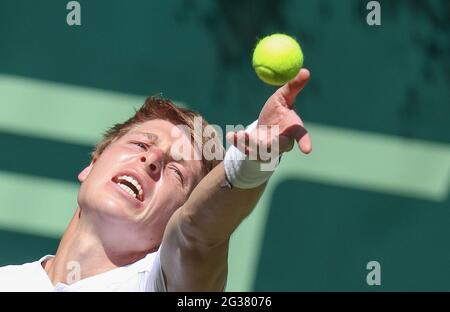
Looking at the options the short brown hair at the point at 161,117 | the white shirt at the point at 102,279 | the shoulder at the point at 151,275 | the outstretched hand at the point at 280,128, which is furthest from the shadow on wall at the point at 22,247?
the outstretched hand at the point at 280,128

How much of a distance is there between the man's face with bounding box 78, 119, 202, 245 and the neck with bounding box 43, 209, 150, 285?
0.05 metres

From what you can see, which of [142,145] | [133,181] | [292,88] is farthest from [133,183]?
[292,88]

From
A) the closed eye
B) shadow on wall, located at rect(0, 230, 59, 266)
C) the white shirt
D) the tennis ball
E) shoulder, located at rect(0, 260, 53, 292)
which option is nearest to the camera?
the tennis ball

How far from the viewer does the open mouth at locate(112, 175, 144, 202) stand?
8.65ft

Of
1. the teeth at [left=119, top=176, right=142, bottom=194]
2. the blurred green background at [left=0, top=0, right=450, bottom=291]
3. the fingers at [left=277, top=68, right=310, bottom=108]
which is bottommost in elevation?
the fingers at [left=277, top=68, right=310, bottom=108]

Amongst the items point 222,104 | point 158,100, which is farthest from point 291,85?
point 222,104

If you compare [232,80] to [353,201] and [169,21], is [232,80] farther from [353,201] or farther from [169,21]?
[353,201]

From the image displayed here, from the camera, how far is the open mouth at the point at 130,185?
2.64m

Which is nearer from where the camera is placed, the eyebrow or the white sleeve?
the white sleeve

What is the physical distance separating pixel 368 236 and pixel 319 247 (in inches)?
6.0

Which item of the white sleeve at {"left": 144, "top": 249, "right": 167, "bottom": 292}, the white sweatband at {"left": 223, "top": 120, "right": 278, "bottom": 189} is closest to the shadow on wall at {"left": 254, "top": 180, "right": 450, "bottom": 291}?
the white sleeve at {"left": 144, "top": 249, "right": 167, "bottom": 292}

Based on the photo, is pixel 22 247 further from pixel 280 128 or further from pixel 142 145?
pixel 280 128

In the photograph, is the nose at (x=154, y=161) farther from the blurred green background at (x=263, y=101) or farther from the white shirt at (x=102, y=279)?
the blurred green background at (x=263, y=101)

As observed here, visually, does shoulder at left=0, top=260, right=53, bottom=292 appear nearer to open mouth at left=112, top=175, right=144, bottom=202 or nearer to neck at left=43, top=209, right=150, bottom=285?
neck at left=43, top=209, right=150, bottom=285
